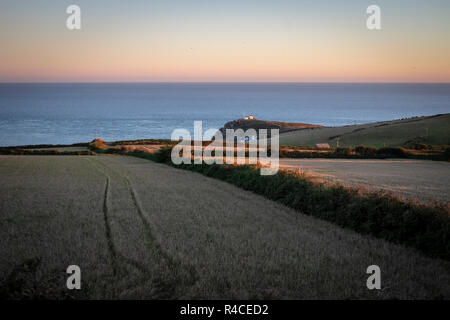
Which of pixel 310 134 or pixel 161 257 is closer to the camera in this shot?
pixel 161 257

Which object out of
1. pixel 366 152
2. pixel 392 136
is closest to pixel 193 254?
pixel 366 152

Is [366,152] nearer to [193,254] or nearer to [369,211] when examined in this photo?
[369,211]

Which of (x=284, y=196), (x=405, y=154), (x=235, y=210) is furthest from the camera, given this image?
(x=405, y=154)

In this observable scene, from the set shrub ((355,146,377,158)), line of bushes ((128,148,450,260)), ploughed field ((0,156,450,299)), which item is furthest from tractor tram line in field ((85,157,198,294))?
shrub ((355,146,377,158))

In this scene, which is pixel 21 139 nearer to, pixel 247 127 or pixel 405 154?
pixel 247 127

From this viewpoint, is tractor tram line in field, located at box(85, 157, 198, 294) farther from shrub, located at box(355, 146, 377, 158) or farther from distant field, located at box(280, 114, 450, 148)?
distant field, located at box(280, 114, 450, 148)

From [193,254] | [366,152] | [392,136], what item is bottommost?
[366,152]
